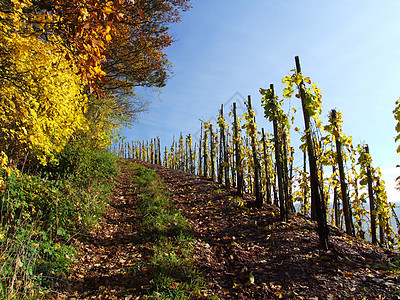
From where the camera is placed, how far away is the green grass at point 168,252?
401 cm

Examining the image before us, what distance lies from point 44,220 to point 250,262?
4953mm

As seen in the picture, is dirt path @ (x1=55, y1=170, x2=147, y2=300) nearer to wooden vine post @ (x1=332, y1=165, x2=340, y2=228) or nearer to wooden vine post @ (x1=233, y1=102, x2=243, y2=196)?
wooden vine post @ (x1=233, y1=102, x2=243, y2=196)

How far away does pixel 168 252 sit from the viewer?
5215 mm

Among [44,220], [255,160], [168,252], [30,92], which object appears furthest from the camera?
[255,160]

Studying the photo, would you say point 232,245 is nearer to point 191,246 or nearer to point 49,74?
point 191,246

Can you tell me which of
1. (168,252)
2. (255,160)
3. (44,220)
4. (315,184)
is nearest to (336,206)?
(255,160)

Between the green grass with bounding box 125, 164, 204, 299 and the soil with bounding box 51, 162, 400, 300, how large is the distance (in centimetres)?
20

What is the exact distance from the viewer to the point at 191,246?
5.64 meters

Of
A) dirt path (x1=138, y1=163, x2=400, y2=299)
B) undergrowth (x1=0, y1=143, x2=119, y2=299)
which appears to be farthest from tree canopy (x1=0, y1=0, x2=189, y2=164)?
dirt path (x1=138, y1=163, x2=400, y2=299)

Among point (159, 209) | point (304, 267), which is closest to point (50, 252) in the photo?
point (159, 209)

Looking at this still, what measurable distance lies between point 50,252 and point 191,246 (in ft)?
9.51

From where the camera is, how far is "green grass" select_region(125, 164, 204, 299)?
4.01 metres

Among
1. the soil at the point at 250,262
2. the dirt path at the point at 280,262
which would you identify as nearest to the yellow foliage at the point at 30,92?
the soil at the point at 250,262

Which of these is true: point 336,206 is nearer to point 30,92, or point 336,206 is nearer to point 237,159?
point 237,159
